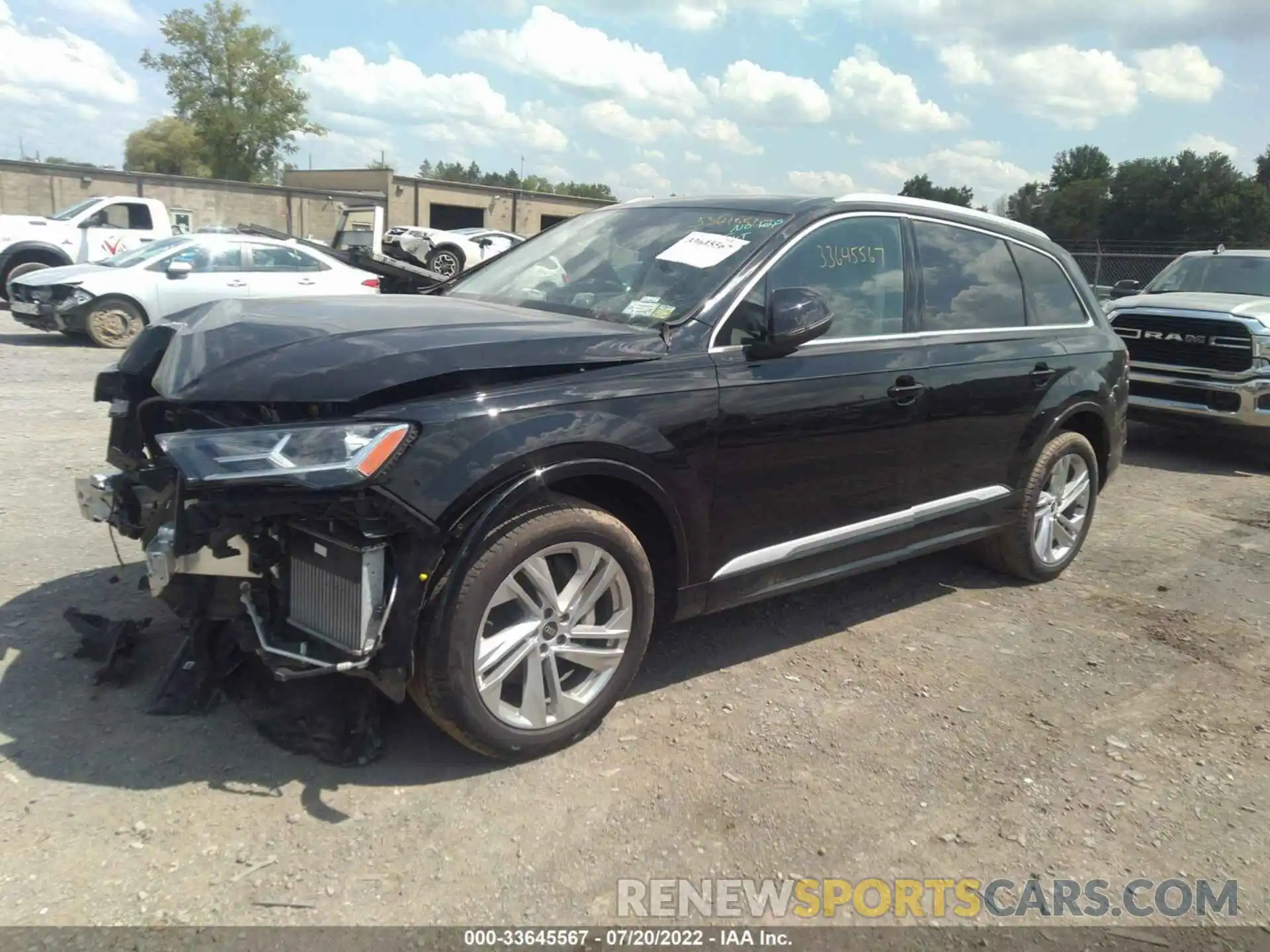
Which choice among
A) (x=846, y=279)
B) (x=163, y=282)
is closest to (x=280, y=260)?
(x=163, y=282)

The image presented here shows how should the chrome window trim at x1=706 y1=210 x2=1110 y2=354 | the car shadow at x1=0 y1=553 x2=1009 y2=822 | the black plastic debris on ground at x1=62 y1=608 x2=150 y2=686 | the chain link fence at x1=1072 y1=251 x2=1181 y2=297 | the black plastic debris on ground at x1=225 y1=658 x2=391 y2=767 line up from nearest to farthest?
1. the car shadow at x1=0 y1=553 x2=1009 y2=822
2. the black plastic debris on ground at x1=225 y1=658 x2=391 y2=767
3. the black plastic debris on ground at x1=62 y1=608 x2=150 y2=686
4. the chrome window trim at x1=706 y1=210 x2=1110 y2=354
5. the chain link fence at x1=1072 y1=251 x2=1181 y2=297

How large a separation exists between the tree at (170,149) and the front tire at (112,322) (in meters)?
53.5

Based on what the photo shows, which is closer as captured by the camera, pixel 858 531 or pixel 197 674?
pixel 197 674

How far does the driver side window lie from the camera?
3.68 meters

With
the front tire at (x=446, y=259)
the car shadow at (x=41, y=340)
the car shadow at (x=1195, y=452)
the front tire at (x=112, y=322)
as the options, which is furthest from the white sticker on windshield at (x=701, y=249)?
the front tire at (x=446, y=259)

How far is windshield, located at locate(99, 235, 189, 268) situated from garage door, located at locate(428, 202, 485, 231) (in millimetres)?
40981

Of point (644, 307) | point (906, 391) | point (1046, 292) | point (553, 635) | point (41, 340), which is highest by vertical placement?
point (1046, 292)

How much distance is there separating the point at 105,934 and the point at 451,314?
2.17 m

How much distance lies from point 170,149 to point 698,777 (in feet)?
230

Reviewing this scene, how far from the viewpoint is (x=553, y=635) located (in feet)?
10.4

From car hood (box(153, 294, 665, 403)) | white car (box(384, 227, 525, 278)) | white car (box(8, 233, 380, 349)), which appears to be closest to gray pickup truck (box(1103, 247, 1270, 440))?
car hood (box(153, 294, 665, 403))

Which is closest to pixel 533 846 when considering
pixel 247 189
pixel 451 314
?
pixel 451 314

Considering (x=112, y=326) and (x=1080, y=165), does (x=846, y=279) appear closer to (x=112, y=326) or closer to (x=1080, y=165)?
(x=112, y=326)

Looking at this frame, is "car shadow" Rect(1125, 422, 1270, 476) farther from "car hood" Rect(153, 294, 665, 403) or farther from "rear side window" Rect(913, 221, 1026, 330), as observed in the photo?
"car hood" Rect(153, 294, 665, 403)
